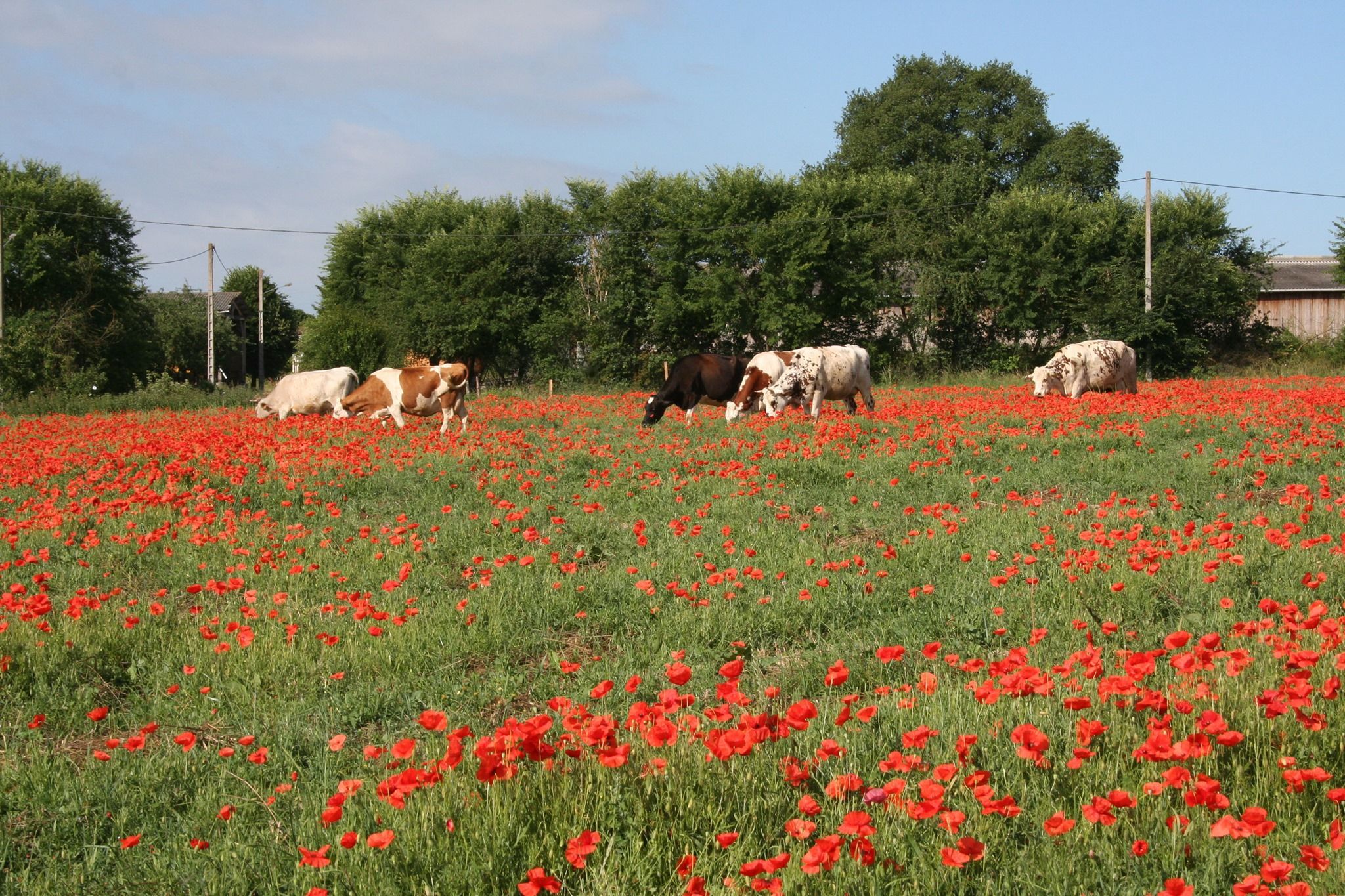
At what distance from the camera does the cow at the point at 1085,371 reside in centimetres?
2438

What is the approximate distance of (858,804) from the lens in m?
3.39

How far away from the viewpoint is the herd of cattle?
2009 centimetres

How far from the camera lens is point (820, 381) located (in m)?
20.2

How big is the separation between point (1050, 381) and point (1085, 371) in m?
0.80

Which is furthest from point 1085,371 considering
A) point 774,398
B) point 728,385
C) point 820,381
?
point 774,398

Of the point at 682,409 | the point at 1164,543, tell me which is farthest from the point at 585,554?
the point at 682,409

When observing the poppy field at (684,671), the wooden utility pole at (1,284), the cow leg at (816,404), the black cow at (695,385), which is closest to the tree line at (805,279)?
the wooden utility pole at (1,284)

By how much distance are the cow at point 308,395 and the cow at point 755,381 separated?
960cm

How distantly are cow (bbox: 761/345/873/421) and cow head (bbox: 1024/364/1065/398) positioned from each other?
5862 millimetres

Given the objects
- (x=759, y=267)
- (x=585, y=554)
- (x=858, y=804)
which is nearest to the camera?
(x=858, y=804)

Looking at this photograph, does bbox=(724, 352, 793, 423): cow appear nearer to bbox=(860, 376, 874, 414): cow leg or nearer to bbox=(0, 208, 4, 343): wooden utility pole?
bbox=(860, 376, 874, 414): cow leg

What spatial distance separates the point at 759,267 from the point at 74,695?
114 feet

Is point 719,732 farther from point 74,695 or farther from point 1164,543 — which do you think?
point 1164,543

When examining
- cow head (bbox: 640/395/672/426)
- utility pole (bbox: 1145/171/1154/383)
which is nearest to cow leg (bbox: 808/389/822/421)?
cow head (bbox: 640/395/672/426)
